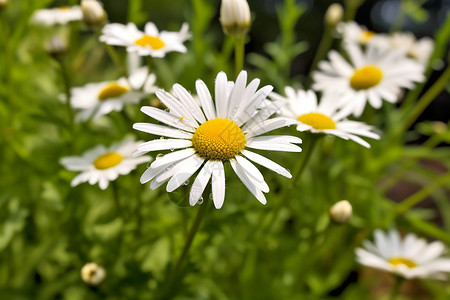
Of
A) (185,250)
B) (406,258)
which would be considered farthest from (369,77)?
(185,250)

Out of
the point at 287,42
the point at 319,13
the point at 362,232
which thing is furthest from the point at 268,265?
the point at 319,13

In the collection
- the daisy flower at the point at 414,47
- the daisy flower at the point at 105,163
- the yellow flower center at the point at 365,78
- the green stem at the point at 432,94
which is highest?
the daisy flower at the point at 414,47

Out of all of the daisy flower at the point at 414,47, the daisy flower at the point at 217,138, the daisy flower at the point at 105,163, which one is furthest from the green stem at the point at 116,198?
the daisy flower at the point at 414,47

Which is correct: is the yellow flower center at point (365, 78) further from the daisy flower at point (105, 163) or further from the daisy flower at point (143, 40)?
the daisy flower at point (105, 163)

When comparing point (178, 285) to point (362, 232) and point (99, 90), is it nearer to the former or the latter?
point (99, 90)

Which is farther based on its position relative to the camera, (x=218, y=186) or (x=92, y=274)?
(x=92, y=274)

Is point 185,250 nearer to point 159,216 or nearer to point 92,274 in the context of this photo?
point 92,274
